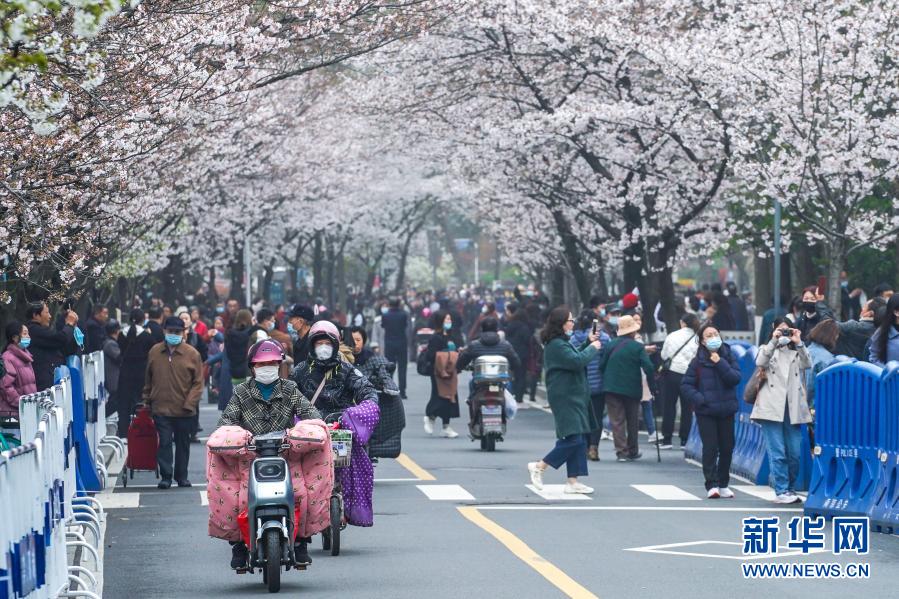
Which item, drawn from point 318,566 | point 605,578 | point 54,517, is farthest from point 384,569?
point 54,517

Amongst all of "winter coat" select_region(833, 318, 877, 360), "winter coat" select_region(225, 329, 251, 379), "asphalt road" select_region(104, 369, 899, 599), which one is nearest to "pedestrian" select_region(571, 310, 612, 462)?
"asphalt road" select_region(104, 369, 899, 599)

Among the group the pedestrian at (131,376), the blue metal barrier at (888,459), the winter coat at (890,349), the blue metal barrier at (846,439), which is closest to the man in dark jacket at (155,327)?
the pedestrian at (131,376)

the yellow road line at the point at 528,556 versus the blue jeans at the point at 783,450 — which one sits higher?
the blue jeans at the point at 783,450

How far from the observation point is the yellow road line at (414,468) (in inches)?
757

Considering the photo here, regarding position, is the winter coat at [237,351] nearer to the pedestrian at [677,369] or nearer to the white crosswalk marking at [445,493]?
the pedestrian at [677,369]

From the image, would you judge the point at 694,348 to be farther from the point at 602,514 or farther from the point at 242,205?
the point at 242,205

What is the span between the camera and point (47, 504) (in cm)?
1005

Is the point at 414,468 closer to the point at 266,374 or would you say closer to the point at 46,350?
the point at 46,350

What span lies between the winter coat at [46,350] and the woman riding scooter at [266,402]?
8.97 metres

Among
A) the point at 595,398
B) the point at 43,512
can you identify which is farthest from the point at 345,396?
the point at 595,398

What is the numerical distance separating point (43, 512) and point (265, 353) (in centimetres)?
245

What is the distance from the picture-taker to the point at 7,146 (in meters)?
14.8

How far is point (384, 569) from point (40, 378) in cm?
934

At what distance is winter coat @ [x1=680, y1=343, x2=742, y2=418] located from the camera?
17.0m
